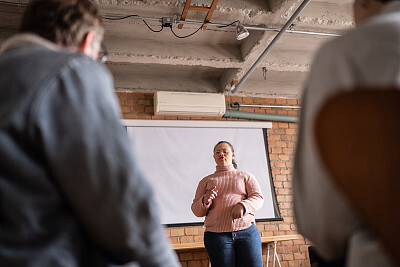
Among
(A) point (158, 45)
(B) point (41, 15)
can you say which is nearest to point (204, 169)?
(A) point (158, 45)

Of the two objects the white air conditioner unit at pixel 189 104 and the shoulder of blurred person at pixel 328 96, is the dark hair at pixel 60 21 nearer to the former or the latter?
the shoulder of blurred person at pixel 328 96

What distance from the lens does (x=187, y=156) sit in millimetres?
5312

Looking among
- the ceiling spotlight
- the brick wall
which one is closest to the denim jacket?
the ceiling spotlight

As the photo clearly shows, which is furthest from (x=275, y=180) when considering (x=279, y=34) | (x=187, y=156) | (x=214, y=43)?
(x=279, y=34)

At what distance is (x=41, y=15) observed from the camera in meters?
0.86

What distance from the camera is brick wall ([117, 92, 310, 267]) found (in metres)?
5.04

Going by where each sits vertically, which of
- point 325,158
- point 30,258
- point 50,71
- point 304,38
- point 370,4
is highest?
point 304,38

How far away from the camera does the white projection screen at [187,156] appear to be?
5.08 m

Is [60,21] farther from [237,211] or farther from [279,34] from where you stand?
[279,34]

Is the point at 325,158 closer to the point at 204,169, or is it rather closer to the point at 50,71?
the point at 50,71

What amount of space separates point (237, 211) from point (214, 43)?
2371 millimetres

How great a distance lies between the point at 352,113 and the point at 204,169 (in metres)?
4.73

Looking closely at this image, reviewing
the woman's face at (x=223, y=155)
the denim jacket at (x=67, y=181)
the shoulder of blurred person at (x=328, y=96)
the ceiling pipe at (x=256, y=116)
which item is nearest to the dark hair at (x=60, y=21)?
the denim jacket at (x=67, y=181)

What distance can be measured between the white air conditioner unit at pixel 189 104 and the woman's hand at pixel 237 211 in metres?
2.46
